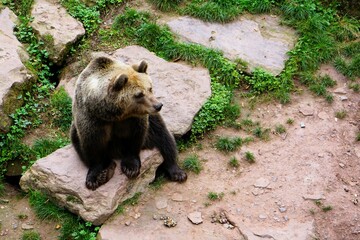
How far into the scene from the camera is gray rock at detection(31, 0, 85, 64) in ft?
25.7

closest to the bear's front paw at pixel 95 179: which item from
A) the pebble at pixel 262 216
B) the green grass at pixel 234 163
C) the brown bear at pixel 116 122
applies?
the brown bear at pixel 116 122

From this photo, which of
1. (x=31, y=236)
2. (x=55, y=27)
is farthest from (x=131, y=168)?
(x=55, y=27)

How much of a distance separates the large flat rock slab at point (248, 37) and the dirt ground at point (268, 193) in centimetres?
87

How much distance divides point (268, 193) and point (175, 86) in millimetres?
2017

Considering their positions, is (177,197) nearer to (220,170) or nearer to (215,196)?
(215,196)

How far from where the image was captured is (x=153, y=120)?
20.8 feet

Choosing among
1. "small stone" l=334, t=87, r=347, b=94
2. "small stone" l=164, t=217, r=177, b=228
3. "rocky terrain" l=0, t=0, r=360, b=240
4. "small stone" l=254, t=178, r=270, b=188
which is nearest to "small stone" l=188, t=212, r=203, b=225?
"rocky terrain" l=0, t=0, r=360, b=240

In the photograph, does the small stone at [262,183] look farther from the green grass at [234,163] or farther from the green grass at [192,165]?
the green grass at [192,165]

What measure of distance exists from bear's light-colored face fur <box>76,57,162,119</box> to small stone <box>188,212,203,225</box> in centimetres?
133

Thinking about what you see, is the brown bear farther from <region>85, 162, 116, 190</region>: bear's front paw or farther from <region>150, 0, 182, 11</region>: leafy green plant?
<region>150, 0, 182, 11</region>: leafy green plant

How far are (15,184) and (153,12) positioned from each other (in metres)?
3.45

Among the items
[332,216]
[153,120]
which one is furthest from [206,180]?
[332,216]

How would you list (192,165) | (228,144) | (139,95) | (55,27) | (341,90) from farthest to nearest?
(55,27) → (341,90) → (228,144) → (192,165) → (139,95)

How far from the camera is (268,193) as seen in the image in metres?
6.28
